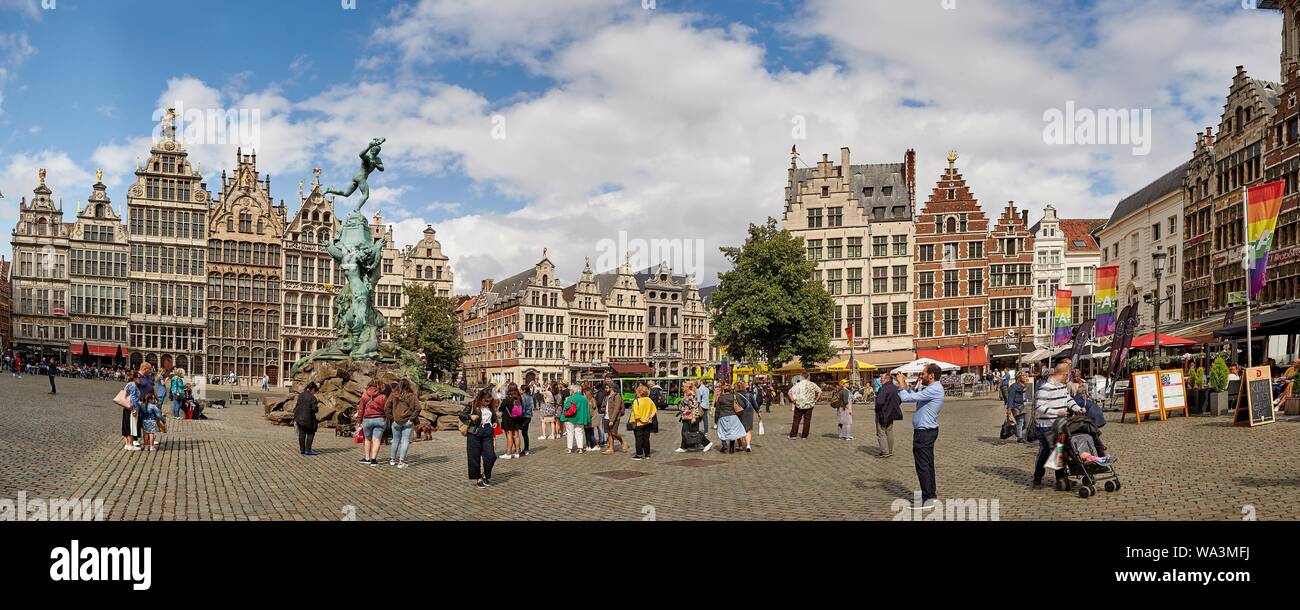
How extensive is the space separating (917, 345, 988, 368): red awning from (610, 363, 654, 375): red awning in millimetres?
30852

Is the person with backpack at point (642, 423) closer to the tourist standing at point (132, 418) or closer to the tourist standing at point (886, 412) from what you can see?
the tourist standing at point (886, 412)

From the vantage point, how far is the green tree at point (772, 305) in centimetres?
4731

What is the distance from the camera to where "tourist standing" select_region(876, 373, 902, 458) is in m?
17.1

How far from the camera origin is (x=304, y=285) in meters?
73.6

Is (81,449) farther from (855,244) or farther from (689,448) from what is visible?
(855,244)

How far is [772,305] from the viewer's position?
46938 millimetres

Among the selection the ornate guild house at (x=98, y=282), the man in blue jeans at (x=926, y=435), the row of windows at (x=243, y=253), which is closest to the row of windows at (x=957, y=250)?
the man in blue jeans at (x=926, y=435)

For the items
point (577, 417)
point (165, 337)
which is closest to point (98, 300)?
point (165, 337)

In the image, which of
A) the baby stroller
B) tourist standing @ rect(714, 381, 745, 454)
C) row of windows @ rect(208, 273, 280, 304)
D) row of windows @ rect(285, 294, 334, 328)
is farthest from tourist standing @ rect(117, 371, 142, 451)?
row of windows @ rect(285, 294, 334, 328)

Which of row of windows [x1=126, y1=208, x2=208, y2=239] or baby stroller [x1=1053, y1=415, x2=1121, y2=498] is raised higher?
row of windows [x1=126, y1=208, x2=208, y2=239]

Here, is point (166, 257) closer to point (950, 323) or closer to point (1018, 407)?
point (950, 323)

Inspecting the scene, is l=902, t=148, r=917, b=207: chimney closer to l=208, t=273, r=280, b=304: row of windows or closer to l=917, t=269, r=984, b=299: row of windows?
l=917, t=269, r=984, b=299: row of windows
